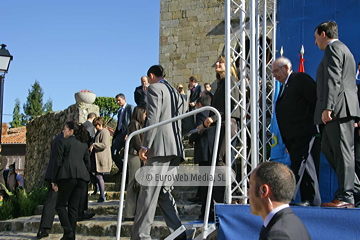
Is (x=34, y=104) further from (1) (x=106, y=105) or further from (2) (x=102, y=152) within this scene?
(2) (x=102, y=152)

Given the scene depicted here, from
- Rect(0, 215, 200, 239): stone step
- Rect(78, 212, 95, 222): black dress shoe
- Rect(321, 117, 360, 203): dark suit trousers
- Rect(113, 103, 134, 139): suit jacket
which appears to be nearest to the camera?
Rect(321, 117, 360, 203): dark suit trousers

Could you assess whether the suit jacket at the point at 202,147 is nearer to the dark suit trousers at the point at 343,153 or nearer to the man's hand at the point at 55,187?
the dark suit trousers at the point at 343,153

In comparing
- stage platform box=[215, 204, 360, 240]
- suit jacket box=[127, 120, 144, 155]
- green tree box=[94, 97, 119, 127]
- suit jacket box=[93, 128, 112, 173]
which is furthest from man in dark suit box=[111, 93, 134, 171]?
green tree box=[94, 97, 119, 127]

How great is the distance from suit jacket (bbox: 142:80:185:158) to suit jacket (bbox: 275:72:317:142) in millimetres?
1183

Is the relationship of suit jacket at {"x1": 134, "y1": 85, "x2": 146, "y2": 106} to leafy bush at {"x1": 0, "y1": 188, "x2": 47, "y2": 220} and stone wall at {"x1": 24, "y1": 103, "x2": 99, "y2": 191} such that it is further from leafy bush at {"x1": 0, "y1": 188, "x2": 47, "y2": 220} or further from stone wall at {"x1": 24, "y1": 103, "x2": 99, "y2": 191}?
leafy bush at {"x1": 0, "y1": 188, "x2": 47, "y2": 220}

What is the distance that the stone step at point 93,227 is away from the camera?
606 cm

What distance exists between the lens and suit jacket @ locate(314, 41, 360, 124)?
4.36m

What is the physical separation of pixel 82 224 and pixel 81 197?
1.27 feet

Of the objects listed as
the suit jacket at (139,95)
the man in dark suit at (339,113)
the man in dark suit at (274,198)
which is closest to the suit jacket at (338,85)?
the man in dark suit at (339,113)

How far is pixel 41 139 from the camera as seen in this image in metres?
13.2

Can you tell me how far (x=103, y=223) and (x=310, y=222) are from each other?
3402 millimetres

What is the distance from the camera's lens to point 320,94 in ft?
14.9

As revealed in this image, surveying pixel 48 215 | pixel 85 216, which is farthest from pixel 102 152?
pixel 48 215

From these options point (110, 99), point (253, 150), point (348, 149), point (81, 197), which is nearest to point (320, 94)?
point (348, 149)
